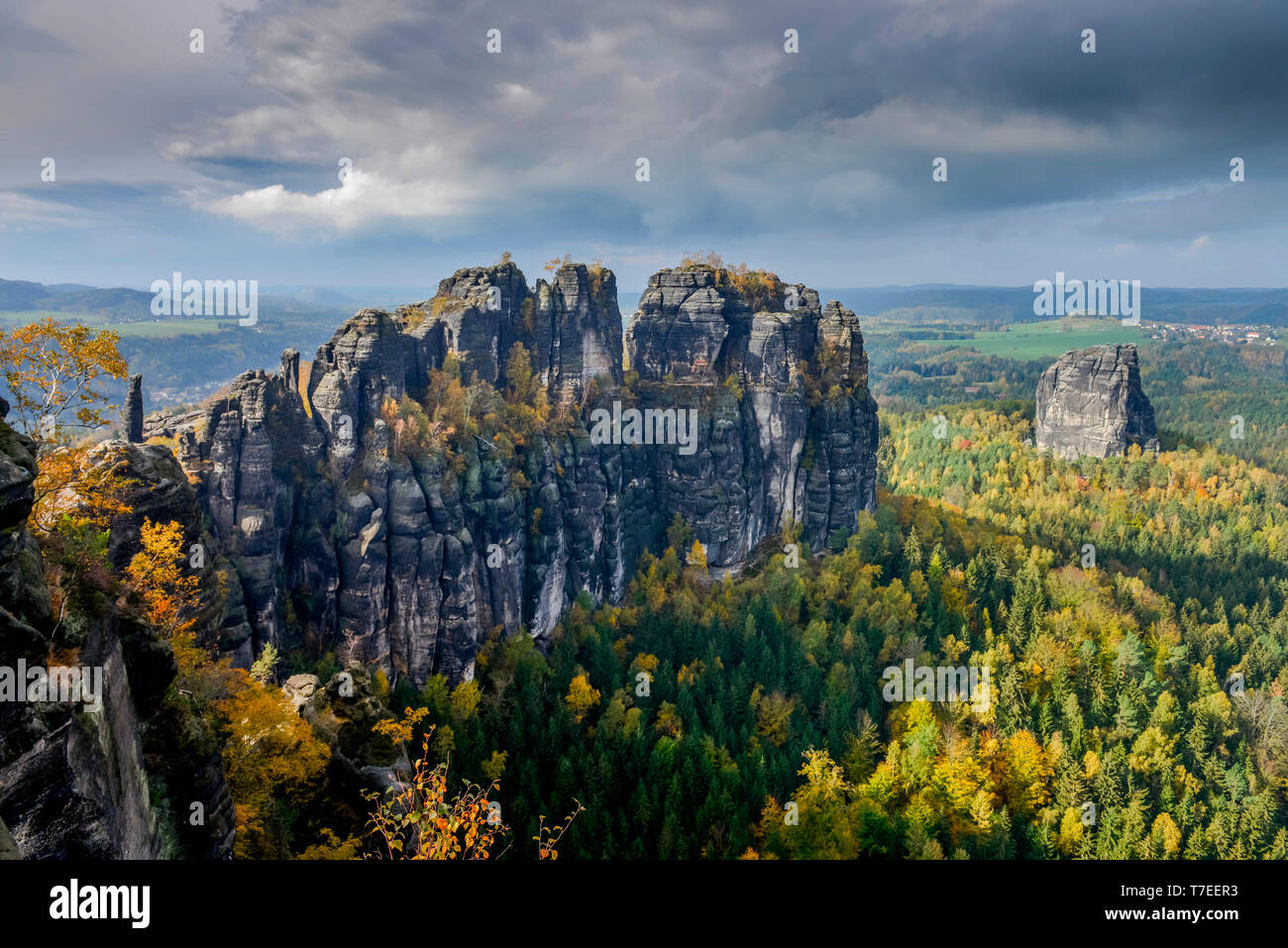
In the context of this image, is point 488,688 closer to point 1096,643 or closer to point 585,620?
point 585,620

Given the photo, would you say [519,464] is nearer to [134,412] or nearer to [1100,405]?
[134,412]

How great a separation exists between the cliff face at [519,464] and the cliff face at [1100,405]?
64.6m

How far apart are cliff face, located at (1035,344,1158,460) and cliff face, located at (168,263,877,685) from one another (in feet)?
212

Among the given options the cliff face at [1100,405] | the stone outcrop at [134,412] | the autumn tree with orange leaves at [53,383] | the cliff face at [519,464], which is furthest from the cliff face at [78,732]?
the cliff face at [1100,405]

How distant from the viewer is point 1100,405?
123 metres

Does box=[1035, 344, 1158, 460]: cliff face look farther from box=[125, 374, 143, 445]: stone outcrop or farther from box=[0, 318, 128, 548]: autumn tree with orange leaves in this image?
box=[0, 318, 128, 548]: autumn tree with orange leaves

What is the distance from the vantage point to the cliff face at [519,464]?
49156mm

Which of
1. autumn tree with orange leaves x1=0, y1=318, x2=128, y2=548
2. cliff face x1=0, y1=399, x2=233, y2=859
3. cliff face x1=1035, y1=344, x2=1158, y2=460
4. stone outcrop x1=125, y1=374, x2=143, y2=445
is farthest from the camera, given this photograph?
cliff face x1=1035, y1=344, x2=1158, y2=460

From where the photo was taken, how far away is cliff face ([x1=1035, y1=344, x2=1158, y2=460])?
122 metres

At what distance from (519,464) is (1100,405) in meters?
113

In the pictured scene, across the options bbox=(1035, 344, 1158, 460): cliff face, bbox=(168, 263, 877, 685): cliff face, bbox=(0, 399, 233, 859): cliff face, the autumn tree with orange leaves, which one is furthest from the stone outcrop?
bbox=(1035, 344, 1158, 460): cliff face

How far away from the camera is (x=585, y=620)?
63.8m

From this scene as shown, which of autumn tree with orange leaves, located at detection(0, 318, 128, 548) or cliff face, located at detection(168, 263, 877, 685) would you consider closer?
autumn tree with orange leaves, located at detection(0, 318, 128, 548)

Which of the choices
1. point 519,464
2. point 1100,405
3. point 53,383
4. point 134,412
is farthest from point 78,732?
point 1100,405
